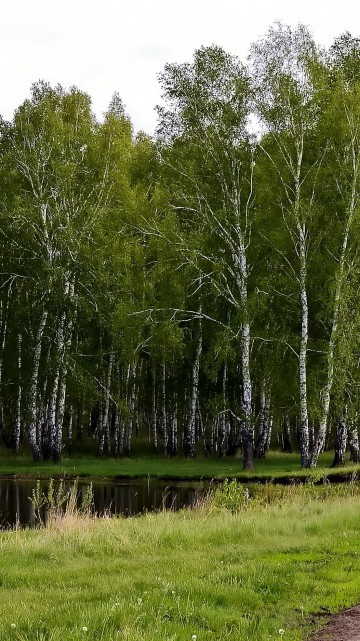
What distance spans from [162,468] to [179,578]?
79.6ft

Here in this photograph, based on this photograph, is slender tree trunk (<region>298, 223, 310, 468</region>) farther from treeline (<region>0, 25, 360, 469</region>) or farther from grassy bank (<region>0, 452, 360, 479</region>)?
grassy bank (<region>0, 452, 360, 479</region>)

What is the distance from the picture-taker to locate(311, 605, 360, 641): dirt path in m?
7.62

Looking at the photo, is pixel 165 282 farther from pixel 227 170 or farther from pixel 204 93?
pixel 204 93

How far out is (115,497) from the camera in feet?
82.4

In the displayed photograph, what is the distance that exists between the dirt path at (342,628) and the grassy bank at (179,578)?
0.64 ft

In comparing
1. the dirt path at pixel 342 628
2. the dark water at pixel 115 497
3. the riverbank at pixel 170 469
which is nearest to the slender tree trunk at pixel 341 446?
the riverbank at pixel 170 469

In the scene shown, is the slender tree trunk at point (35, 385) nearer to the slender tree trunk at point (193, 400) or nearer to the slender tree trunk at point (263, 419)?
the slender tree trunk at point (193, 400)

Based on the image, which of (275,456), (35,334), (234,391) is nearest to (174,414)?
(234,391)

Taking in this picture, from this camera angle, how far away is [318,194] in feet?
112

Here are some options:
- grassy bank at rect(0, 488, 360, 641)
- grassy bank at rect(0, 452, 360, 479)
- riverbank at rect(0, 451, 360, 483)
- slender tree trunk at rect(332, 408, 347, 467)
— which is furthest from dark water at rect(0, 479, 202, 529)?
slender tree trunk at rect(332, 408, 347, 467)

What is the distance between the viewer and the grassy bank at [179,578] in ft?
25.1

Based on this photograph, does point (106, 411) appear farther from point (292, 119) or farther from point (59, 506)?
point (59, 506)

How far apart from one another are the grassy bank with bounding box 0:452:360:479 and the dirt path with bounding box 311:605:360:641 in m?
18.6

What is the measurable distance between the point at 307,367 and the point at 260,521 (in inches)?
810
